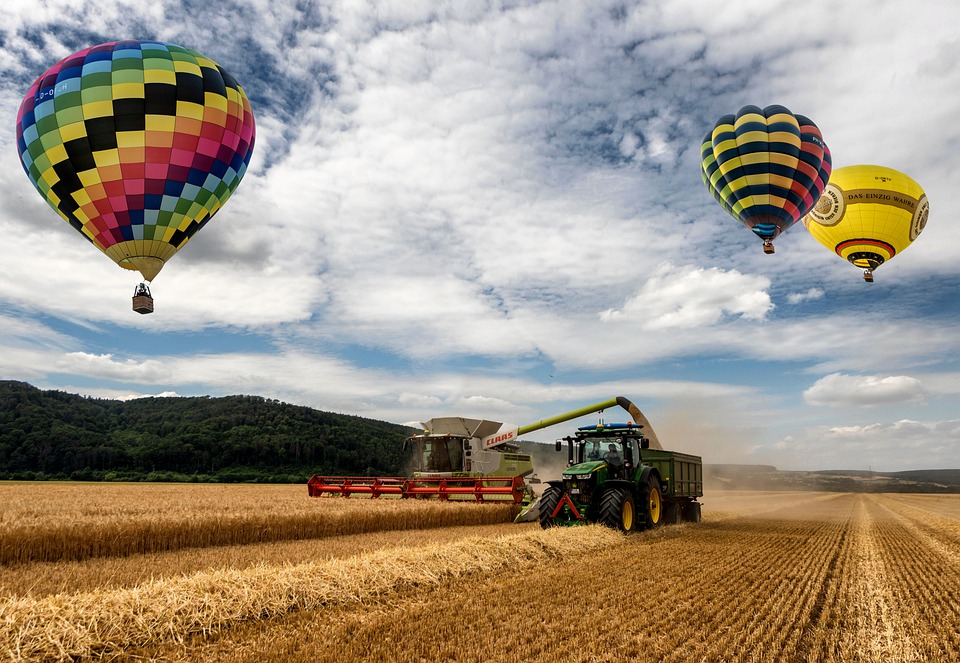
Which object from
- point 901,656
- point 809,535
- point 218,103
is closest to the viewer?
point 901,656

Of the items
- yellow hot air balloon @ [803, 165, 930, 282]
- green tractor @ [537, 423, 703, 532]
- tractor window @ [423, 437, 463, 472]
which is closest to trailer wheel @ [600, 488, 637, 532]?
green tractor @ [537, 423, 703, 532]

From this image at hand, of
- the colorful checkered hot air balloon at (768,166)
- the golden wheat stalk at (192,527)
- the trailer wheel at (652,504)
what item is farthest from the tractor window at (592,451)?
the colorful checkered hot air balloon at (768,166)

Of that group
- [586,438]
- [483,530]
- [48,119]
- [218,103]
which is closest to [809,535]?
[586,438]

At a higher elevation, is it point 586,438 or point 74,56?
point 74,56

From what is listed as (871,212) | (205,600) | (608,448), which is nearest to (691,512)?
(608,448)

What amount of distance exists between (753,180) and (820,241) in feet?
24.6

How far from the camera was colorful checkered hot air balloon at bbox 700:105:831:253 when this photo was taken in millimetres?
20812

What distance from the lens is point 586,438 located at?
602 inches

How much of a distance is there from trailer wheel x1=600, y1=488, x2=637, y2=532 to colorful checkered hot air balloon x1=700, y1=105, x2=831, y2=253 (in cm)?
1257

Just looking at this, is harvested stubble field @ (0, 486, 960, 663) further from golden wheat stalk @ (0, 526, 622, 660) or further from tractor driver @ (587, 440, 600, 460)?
tractor driver @ (587, 440, 600, 460)

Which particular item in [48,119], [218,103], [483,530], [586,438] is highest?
[218,103]

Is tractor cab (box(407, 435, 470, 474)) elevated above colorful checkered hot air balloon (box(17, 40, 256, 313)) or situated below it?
below

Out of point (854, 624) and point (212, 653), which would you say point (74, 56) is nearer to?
point (212, 653)

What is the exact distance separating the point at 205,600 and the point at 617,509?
8.79 m
